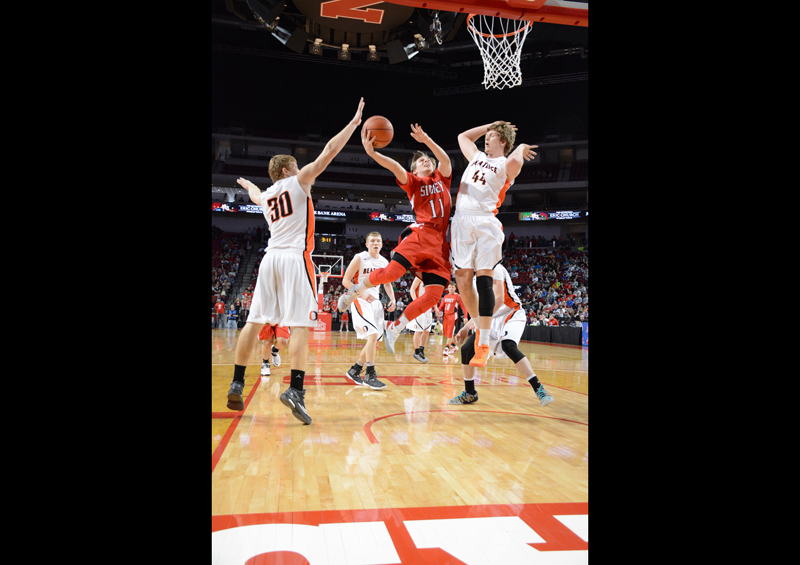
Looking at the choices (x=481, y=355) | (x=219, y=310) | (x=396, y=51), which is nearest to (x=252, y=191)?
(x=481, y=355)

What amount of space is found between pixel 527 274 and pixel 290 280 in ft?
80.8

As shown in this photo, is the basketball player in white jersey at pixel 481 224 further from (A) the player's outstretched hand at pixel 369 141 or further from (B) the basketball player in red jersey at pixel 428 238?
(A) the player's outstretched hand at pixel 369 141

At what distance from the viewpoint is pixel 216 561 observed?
1.80 m

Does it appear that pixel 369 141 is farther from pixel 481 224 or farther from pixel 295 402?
pixel 295 402

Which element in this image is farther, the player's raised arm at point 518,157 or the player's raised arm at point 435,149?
the player's raised arm at point 435,149

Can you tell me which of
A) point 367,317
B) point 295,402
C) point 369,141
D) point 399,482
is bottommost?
point 399,482

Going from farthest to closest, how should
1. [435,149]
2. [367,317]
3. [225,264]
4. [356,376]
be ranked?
1. [225,264]
2. [367,317]
3. [356,376]
4. [435,149]

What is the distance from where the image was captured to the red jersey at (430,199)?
4992 mm

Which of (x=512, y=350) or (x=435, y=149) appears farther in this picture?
(x=512, y=350)

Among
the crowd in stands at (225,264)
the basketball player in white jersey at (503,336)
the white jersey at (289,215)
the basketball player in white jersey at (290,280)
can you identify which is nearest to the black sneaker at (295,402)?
the basketball player in white jersey at (290,280)

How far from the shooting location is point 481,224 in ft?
15.6

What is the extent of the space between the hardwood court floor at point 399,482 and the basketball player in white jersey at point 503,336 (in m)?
0.25
